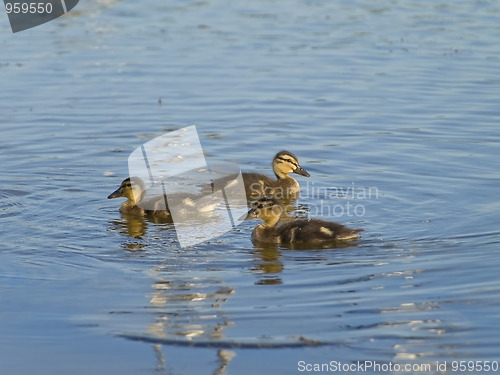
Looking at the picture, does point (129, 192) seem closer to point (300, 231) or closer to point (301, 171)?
point (301, 171)

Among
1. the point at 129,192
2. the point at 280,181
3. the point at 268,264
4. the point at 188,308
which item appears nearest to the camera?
the point at 188,308

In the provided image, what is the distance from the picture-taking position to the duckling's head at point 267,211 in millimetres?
Result: 7902

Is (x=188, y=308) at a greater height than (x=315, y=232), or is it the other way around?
(x=188, y=308)

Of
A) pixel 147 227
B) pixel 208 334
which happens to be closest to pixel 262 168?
pixel 147 227

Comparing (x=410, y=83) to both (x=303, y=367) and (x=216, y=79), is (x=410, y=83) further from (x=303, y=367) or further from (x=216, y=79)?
(x=303, y=367)

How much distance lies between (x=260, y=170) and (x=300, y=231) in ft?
7.61

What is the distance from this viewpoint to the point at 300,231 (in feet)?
24.6

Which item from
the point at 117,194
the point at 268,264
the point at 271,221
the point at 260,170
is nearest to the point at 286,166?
the point at 260,170

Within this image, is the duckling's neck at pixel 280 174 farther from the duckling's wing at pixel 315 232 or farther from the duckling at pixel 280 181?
the duckling's wing at pixel 315 232

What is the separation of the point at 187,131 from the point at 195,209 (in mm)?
2518

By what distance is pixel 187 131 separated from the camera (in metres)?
10.9

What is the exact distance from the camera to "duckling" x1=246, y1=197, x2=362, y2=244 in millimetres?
7398

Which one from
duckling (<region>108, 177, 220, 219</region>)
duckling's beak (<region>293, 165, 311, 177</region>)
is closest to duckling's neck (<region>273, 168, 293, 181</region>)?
duckling's beak (<region>293, 165, 311, 177</region>)

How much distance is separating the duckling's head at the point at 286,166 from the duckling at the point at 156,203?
0.94 meters
